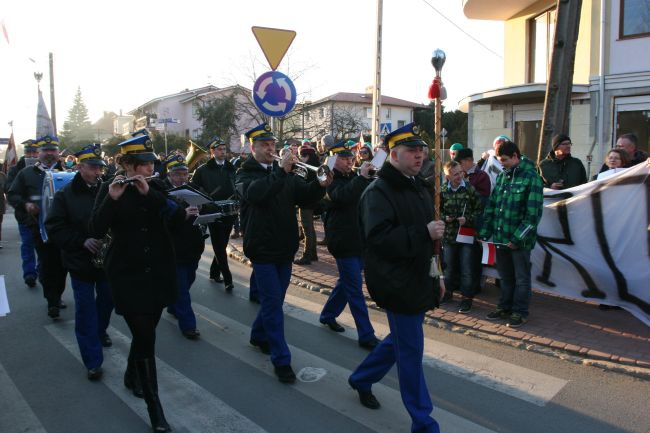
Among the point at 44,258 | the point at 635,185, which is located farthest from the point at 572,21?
the point at 44,258

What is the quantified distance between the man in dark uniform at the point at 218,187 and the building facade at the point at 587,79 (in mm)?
7815

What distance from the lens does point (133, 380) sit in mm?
4473

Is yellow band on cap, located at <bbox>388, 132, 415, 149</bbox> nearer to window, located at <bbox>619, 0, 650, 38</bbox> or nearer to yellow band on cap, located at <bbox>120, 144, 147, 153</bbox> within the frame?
yellow band on cap, located at <bbox>120, 144, 147, 153</bbox>

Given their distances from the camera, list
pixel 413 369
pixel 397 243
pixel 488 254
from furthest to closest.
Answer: pixel 488 254
pixel 413 369
pixel 397 243

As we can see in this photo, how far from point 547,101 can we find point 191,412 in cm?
681

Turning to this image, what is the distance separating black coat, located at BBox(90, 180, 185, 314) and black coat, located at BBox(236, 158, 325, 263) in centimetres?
83

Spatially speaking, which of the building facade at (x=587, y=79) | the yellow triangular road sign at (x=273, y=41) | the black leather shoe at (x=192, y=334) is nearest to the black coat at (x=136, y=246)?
the black leather shoe at (x=192, y=334)

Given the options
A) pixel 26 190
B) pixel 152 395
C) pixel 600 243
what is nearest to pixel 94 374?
pixel 152 395

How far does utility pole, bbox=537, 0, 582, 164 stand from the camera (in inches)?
312

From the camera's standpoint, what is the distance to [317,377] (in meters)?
4.72

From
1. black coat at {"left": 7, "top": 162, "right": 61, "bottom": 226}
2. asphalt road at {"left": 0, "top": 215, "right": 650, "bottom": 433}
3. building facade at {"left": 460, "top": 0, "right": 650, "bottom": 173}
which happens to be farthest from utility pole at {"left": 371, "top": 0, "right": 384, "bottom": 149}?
asphalt road at {"left": 0, "top": 215, "right": 650, "bottom": 433}

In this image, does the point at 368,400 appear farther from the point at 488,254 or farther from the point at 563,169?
the point at 563,169

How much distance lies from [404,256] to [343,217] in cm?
212

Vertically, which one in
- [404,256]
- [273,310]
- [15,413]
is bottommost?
[15,413]
